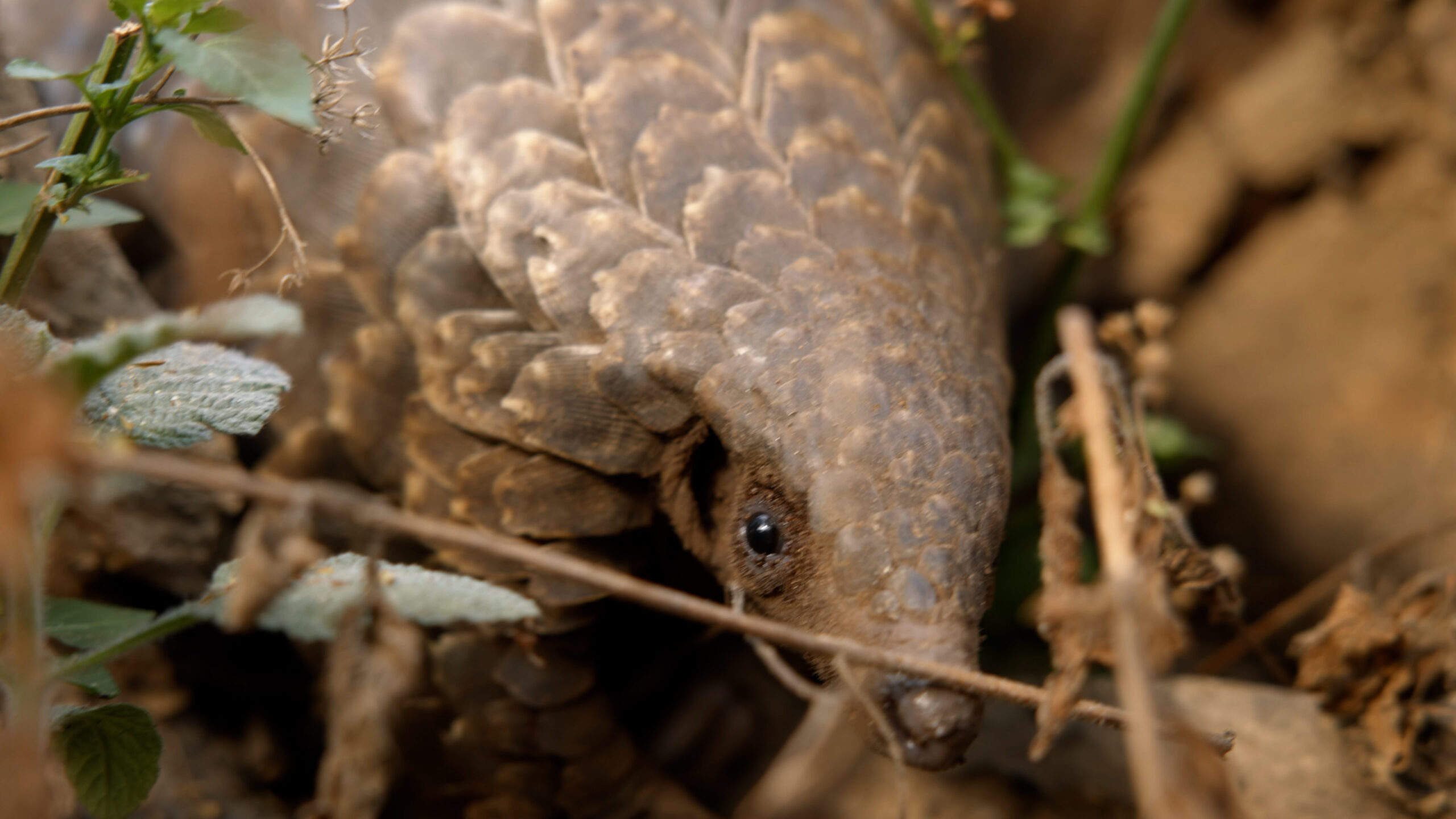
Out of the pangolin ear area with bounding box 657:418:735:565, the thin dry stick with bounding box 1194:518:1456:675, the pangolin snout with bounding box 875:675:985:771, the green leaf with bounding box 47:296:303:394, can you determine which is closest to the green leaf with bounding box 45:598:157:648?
the green leaf with bounding box 47:296:303:394

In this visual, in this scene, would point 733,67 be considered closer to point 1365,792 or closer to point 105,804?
point 105,804

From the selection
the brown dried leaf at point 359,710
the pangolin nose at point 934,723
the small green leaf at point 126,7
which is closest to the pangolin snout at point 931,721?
the pangolin nose at point 934,723

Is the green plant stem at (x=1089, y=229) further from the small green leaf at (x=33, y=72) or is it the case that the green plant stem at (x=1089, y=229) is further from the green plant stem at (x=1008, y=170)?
the small green leaf at (x=33, y=72)

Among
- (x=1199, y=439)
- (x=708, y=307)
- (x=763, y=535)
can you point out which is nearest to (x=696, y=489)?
(x=763, y=535)

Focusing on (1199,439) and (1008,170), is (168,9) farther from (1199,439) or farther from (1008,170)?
(1199,439)

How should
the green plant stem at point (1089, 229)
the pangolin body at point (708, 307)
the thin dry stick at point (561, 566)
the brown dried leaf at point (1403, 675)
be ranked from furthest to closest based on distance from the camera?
1. the green plant stem at point (1089, 229)
2. the brown dried leaf at point (1403, 675)
3. the pangolin body at point (708, 307)
4. the thin dry stick at point (561, 566)

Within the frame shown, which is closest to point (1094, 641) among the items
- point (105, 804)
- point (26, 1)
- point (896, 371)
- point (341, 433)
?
point (896, 371)
